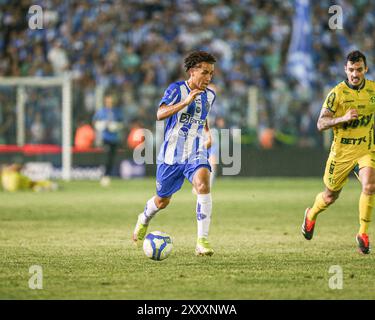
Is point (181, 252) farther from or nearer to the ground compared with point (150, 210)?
nearer to the ground

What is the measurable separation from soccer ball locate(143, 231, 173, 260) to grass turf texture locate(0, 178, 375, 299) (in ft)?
0.37

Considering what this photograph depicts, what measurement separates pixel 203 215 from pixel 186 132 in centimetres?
95

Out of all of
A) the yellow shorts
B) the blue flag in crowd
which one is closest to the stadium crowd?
the blue flag in crowd

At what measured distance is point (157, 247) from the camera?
29.7 feet

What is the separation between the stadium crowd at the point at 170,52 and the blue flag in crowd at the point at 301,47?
11.2 inches

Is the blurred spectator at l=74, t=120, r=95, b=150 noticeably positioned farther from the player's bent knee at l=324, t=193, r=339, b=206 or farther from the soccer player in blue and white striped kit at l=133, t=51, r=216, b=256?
the soccer player in blue and white striped kit at l=133, t=51, r=216, b=256

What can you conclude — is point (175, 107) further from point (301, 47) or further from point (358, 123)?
point (301, 47)

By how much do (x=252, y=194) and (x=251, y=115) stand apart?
19.1 feet

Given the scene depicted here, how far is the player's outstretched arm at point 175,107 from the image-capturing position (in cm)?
906

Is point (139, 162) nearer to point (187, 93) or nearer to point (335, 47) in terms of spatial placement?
point (335, 47)

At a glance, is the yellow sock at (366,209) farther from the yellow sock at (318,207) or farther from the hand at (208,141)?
the hand at (208,141)

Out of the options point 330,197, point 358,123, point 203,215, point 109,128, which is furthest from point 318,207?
point 109,128

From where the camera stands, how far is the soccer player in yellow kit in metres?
9.94
